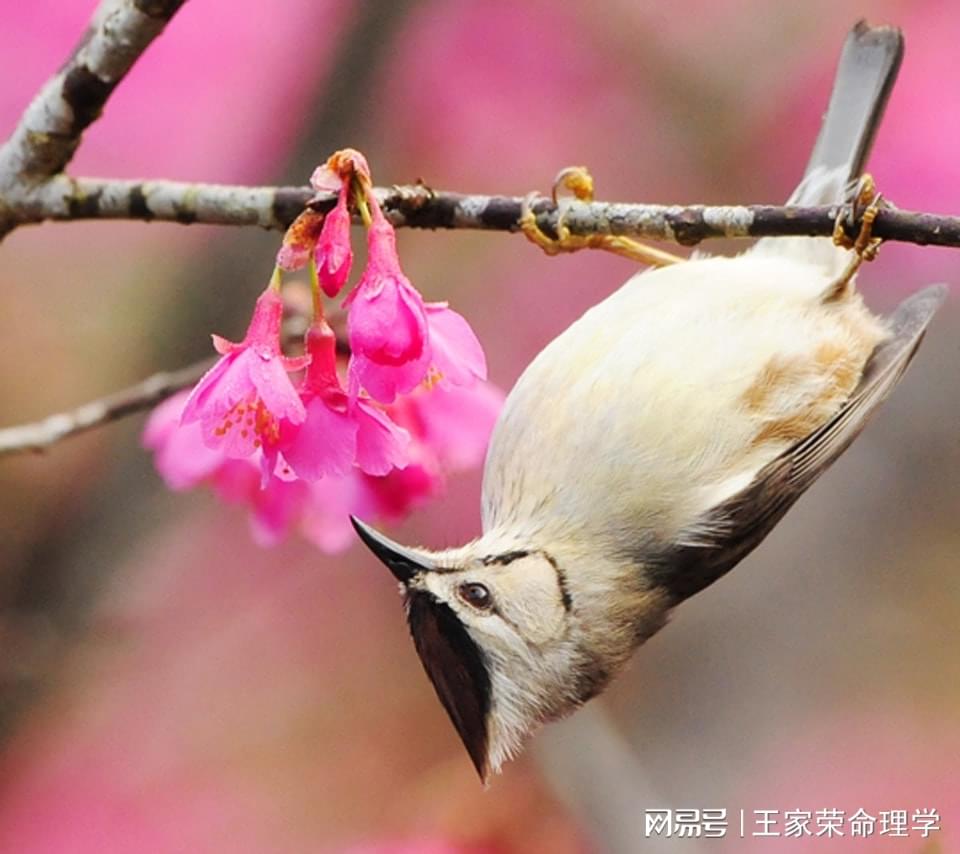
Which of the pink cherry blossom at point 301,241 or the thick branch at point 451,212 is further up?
the thick branch at point 451,212

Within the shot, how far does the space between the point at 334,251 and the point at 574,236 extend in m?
0.42

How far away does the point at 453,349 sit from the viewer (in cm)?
143

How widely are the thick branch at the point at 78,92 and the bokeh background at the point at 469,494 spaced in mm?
1610

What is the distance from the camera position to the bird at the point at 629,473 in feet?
5.98

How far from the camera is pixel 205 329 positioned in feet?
9.95

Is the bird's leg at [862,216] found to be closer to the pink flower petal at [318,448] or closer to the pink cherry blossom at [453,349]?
the pink cherry blossom at [453,349]

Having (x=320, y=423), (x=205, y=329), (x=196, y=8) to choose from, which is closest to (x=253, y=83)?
(x=196, y=8)

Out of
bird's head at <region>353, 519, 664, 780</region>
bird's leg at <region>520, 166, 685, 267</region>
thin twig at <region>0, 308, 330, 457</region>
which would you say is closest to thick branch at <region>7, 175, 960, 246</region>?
bird's leg at <region>520, 166, 685, 267</region>

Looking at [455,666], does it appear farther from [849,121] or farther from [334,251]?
[849,121]

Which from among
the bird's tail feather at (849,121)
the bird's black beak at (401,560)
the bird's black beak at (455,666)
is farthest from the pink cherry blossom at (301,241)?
the bird's tail feather at (849,121)

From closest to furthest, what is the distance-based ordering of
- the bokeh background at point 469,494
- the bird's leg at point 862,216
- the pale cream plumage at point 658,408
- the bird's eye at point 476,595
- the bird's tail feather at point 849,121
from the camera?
the bird's leg at point 862,216, the bird's eye at point 476,595, the pale cream plumage at point 658,408, the bird's tail feather at point 849,121, the bokeh background at point 469,494

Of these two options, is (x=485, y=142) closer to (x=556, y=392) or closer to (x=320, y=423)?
(x=556, y=392)

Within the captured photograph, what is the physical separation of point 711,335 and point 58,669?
5.30 ft

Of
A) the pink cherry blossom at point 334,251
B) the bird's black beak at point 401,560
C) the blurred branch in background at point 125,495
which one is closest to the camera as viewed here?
the pink cherry blossom at point 334,251
